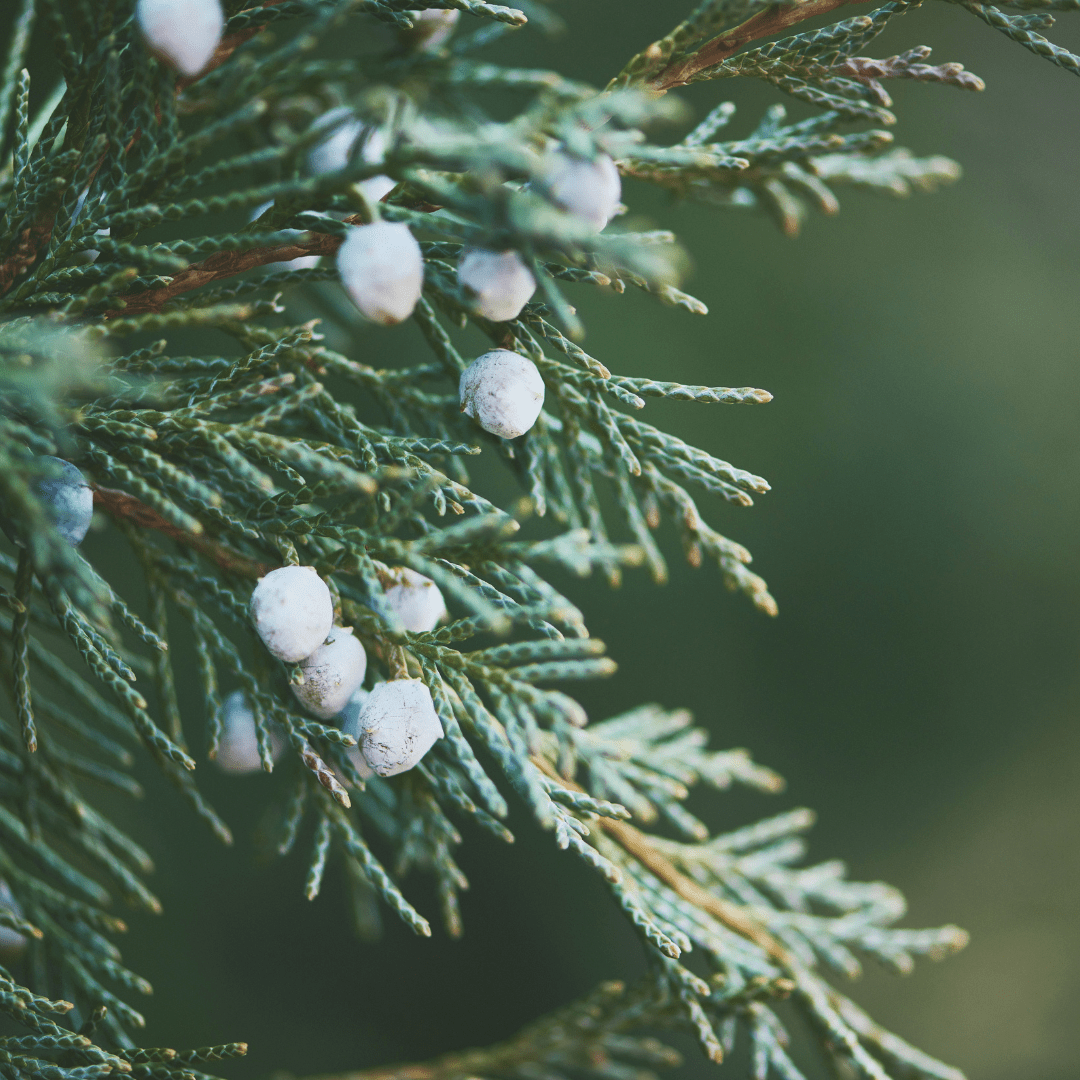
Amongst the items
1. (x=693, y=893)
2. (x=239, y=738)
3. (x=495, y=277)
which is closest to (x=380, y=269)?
(x=495, y=277)

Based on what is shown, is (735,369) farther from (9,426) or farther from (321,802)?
(9,426)

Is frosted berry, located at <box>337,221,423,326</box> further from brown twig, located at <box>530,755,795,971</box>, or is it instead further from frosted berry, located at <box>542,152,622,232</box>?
brown twig, located at <box>530,755,795,971</box>

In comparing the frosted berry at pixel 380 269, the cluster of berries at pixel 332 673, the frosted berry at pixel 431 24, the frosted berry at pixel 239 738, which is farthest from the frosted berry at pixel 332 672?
the frosted berry at pixel 431 24

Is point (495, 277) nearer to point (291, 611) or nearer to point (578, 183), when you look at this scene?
point (578, 183)

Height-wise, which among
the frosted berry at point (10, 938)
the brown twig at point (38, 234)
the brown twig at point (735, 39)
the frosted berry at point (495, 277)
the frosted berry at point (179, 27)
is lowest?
the frosted berry at point (10, 938)

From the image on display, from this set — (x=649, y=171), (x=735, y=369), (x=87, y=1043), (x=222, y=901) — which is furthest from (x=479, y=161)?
(x=222, y=901)

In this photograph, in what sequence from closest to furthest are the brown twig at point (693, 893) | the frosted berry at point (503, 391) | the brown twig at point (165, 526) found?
1. the frosted berry at point (503, 391)
2. the brown twig at point (165, 526)
3. the brown twig at point (693, 893)

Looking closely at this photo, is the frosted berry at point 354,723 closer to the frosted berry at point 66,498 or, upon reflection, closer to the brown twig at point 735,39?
the frosted berry at point 66,498
